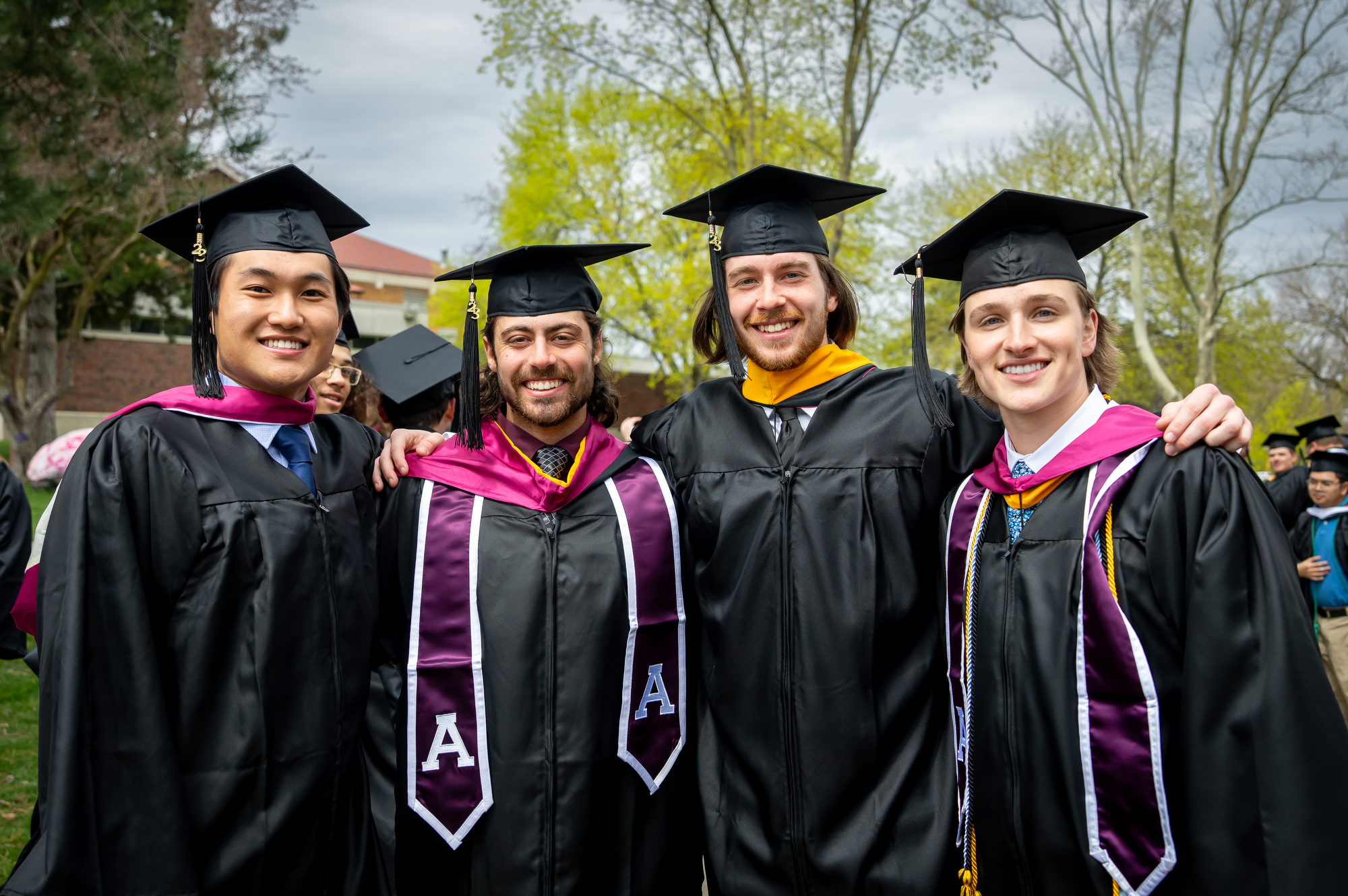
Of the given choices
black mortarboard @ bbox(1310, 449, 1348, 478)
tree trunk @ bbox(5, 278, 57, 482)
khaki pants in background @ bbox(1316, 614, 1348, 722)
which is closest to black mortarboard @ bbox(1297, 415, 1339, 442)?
black mortarboard @ bbox(1310, 449, 1348, 478)

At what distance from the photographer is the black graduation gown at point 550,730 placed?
90.0 inches

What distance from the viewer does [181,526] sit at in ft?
6.45

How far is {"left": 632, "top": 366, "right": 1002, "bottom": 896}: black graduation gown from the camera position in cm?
234

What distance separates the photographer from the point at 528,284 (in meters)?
2.78

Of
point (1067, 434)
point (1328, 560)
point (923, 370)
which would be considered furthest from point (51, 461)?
point (1328, 560)

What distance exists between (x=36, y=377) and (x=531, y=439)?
55.8 ft

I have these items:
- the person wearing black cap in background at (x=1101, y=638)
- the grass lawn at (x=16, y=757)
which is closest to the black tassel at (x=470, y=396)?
the person wearing black cap in background at (x=1101, y=638)

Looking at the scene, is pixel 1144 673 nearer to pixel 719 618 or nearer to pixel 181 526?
pixel 719 618

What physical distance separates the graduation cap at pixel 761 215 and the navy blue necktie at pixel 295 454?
1228 millimetres

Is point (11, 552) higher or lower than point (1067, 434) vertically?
lower

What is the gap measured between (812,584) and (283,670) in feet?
4.39

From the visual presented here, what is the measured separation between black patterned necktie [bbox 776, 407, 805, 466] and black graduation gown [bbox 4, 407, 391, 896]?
3.96 ft

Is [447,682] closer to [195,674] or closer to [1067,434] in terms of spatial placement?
[195,674]

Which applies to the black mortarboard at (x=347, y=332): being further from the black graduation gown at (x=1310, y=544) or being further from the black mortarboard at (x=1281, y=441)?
the black mortarboard at (x=1281, y=441)
